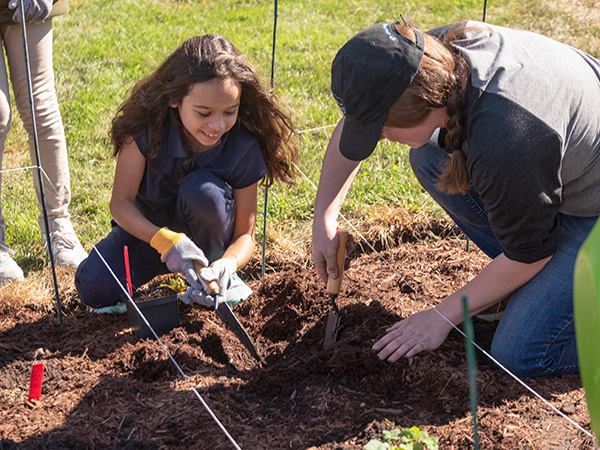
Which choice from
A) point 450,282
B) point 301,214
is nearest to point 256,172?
point 301,214

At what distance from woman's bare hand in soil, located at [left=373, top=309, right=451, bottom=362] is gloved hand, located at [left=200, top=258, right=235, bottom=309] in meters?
0.56

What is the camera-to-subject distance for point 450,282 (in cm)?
273

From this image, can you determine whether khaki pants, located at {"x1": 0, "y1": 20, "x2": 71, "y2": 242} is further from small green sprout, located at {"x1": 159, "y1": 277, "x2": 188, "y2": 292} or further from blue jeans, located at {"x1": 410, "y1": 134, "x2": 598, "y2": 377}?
blue jeans, located at {"x1": 410, "y1": 134, "x2": 598, "y2": 377}

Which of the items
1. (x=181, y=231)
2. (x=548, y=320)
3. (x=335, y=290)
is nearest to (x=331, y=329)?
(x=335, y=290)

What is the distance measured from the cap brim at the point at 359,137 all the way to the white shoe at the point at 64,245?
152cm

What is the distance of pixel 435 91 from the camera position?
5.62 ft

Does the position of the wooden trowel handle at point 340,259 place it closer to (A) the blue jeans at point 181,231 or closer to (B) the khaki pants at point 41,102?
(A) the blue jeans at point 181,231

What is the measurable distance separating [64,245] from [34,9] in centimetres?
99

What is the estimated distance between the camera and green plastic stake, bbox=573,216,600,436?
0.67 metres

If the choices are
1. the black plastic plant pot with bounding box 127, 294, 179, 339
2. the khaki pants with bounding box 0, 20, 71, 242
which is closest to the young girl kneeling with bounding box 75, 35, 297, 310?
the black plastic plant pot with bounding box 127, 294, 179, 339

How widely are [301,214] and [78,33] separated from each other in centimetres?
304

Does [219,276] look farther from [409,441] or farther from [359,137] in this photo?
[409,441]

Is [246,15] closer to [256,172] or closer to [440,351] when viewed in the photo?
[256,172]

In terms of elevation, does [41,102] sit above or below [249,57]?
above
